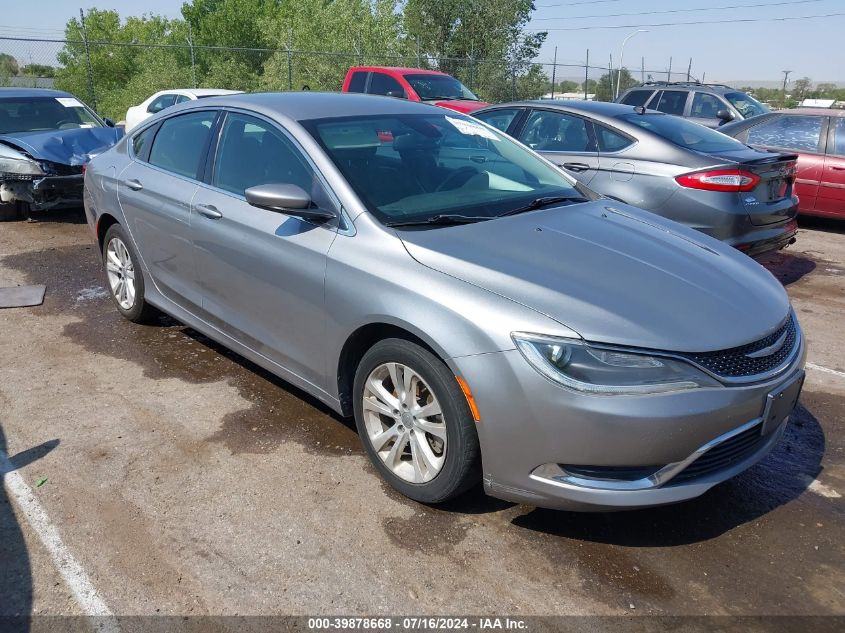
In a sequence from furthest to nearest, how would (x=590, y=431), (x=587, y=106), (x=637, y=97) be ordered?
(x=637, y=97) < (x=587, y=106) < (x=590, y=431)

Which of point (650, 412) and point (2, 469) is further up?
point (650, 412)

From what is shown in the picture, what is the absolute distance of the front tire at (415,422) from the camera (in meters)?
2.90

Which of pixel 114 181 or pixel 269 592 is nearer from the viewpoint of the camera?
pixel 269 592

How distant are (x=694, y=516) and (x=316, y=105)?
2.85 meters

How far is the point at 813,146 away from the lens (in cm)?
874

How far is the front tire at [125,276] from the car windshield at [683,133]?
435cm

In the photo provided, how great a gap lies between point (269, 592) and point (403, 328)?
1.14m

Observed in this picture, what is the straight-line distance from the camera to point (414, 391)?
309cm

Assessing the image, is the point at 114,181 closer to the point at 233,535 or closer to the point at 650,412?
the point at 233,535

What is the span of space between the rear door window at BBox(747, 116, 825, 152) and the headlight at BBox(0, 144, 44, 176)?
867 cm

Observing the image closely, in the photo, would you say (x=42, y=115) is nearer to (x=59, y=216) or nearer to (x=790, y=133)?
(x=59, y=216)

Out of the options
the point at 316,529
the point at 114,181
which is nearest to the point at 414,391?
the point at 316,529

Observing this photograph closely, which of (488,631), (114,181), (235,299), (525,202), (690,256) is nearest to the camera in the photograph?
(488,631)

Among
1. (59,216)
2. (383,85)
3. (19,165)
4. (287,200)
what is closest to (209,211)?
(287,200)
